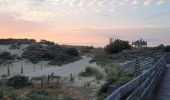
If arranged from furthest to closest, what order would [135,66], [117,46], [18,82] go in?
[117,46], [18,82], [135,66]

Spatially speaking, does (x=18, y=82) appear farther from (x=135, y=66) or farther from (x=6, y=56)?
(x=6, y=56)

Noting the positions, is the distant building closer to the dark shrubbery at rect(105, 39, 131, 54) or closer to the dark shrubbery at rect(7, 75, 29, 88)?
the dark shrubbery at rect(105, 39, 131, 54)

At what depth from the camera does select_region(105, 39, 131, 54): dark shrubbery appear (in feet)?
234

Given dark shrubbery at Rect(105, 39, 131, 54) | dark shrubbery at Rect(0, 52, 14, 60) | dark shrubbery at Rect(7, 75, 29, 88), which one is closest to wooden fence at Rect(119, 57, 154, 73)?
dark shrubbery at Rect(7, 75, 29, 88)

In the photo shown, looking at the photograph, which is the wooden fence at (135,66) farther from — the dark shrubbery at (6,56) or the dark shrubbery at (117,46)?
the dark shrubbery at (6,56)

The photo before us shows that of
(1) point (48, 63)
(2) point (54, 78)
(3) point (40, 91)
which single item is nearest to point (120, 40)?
(1) point (48, 63)

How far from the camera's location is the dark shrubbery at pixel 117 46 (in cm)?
7144

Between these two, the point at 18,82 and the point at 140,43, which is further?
the point at 140,43

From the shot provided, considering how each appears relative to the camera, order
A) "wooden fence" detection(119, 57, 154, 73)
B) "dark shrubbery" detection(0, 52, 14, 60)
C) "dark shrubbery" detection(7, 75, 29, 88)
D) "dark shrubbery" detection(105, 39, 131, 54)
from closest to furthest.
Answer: "wooden fence" detection(119, 57, 154, 73)
"dark shrubbery" detection(7, 75, 29, 88)
"dark shrubbery" detection(0, 52, 14, 60)
"dark shrubbery" detection(105, 39, 131, 54)

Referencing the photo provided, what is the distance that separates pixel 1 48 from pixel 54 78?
43166mm

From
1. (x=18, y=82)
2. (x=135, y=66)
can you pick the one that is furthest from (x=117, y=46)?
(x=135, y=66)

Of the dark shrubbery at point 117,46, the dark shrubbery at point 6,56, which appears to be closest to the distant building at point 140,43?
the dark shrubbery at point 117,46

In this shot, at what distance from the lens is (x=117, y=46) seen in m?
71.7

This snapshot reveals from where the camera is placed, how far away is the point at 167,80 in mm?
23312
